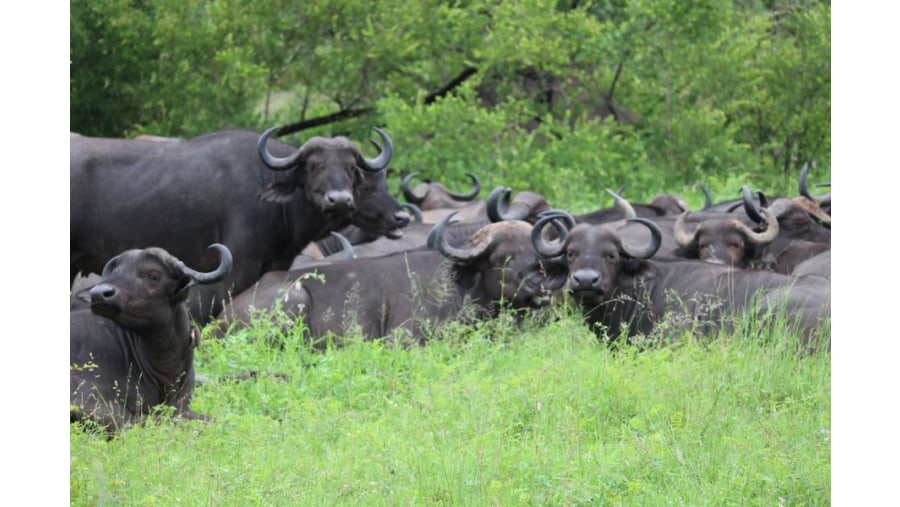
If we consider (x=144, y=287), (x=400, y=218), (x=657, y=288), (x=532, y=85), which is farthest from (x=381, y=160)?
(x=532, y=85)

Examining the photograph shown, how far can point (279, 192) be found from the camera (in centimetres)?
993

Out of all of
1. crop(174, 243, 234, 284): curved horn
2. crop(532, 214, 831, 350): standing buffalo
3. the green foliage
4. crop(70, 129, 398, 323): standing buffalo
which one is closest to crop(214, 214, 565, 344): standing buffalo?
crop(70, 129, 398, 323): standing buffalo

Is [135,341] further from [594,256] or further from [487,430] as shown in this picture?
[594,256]

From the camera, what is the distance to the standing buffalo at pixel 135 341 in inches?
282

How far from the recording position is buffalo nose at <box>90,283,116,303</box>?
7.04 m

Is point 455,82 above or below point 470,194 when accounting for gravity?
above

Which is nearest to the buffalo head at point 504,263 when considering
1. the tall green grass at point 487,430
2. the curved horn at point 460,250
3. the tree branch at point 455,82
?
the curved horn at point 460,250

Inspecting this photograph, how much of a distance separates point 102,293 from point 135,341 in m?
0.57

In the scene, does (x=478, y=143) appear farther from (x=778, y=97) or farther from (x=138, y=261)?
(x=138, y=261)

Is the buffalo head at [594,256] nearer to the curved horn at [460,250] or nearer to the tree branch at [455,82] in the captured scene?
the curved horn at [460,250]

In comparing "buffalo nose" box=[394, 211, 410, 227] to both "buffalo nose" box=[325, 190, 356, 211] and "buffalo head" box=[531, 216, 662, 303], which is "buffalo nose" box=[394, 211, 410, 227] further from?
"buffalo head" box=[531, 216, 662, 303]

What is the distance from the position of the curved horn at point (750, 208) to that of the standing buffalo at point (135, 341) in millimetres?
5953

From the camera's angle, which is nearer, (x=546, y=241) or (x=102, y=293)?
(x=102, y=293)

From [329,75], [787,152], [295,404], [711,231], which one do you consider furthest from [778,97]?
[295,404]
